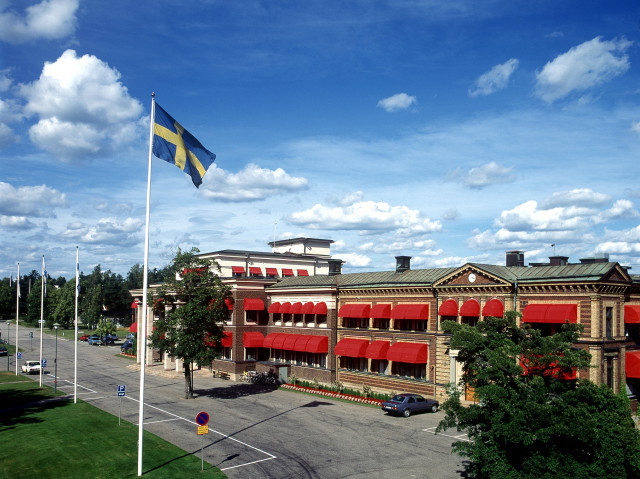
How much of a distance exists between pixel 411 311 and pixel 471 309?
21.1 ft

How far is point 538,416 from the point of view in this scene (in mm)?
21938

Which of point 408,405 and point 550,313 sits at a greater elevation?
point 550,313

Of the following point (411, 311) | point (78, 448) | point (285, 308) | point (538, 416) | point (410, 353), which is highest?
point (411, 311)

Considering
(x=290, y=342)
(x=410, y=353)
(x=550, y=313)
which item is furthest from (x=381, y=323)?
(x=550, y=313)

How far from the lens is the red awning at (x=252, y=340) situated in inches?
2530

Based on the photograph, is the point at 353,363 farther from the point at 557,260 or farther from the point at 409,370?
the point at 557,260

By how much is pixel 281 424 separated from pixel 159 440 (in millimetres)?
9211

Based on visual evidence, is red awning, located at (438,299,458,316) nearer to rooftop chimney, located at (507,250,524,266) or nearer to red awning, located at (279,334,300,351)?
rooftop chimney, located at (507,250,524,266)

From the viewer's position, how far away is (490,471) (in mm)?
22859

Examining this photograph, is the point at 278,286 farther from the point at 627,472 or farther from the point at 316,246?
the point at 627,472

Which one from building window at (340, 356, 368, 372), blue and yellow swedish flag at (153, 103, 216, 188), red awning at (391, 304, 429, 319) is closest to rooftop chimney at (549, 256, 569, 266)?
red awning at (391, 304, 429, 319)

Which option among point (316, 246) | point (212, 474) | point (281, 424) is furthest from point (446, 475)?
point (316, 246)

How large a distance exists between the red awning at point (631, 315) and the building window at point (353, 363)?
24138 millimetres

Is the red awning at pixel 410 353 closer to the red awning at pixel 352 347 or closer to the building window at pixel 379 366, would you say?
the building window at pixel 379 366
